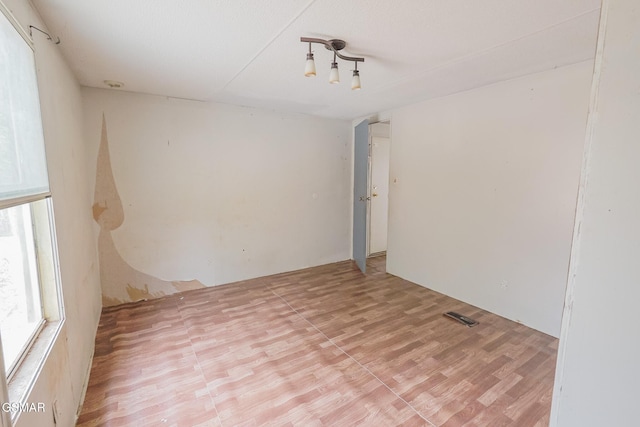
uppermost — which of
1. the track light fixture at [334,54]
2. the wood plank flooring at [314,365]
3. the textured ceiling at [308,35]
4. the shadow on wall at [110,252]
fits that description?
the textured ceiling at [308,35]

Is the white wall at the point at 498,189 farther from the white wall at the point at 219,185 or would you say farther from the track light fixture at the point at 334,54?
the track light fixture at the point at 334,54

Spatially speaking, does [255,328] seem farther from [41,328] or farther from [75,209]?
[75,209]

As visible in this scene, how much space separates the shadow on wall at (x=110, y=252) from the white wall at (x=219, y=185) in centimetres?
5

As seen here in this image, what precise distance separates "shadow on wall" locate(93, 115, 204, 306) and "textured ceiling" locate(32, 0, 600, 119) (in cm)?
89

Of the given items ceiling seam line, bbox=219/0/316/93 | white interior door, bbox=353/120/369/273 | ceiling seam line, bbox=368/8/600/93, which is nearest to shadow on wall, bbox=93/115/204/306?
ceiling seam line, bbox=219/0/316/93

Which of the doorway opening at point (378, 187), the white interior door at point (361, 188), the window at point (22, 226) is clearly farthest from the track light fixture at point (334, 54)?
the doorway opening at point (378, 187)

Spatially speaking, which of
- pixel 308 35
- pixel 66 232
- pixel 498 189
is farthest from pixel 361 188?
pixel 66 232

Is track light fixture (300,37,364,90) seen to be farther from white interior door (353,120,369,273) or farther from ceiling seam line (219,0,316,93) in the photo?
white interior door (353,120,369,273)

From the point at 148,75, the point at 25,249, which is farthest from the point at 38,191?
the point at 148,75

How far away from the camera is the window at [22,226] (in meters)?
1.12

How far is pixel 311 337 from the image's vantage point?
248 cm

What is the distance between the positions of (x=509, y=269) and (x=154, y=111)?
4150 millimetres

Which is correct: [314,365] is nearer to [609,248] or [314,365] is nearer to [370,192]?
[609,248]

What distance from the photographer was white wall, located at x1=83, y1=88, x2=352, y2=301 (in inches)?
122
